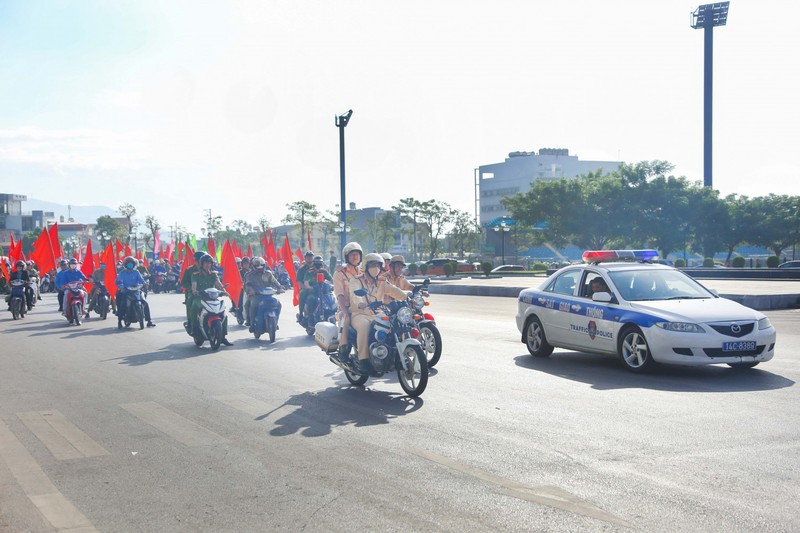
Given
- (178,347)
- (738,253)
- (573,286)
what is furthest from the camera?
(738,253)

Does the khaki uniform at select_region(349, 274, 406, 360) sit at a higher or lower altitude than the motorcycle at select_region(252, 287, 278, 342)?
higher

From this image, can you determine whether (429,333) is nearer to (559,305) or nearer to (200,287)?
(559,305)

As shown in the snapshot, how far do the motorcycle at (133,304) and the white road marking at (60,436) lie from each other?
1193 centimetres

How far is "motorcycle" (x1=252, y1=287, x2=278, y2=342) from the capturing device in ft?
55.6

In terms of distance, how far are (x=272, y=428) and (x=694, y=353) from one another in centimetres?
544

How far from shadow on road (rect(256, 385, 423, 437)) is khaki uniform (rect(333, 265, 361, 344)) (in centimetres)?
71

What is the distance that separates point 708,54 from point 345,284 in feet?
238

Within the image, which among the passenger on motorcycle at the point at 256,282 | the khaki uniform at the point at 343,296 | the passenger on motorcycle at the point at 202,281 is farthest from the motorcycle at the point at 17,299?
the khaki uniform at the point at 343,296

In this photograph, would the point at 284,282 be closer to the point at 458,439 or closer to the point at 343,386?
the point at 343,386

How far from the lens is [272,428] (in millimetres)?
7852

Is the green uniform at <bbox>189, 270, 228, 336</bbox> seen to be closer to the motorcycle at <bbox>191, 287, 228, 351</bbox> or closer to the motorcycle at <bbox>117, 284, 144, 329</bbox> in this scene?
the motorcycle at <bbox>191, 287, 228, 351</bbox>

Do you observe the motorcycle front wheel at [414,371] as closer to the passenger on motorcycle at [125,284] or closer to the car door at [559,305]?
the car door at [559,305]

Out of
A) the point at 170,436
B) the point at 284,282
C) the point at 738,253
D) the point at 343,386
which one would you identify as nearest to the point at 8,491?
the point at 170,436

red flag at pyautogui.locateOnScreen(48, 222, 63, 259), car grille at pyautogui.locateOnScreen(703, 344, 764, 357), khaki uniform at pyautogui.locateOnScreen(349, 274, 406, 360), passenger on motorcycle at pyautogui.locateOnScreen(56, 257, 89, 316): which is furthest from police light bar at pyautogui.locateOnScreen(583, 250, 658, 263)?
red flag at pyautogui.locateOnScreen(48, 222, 63, 259)
